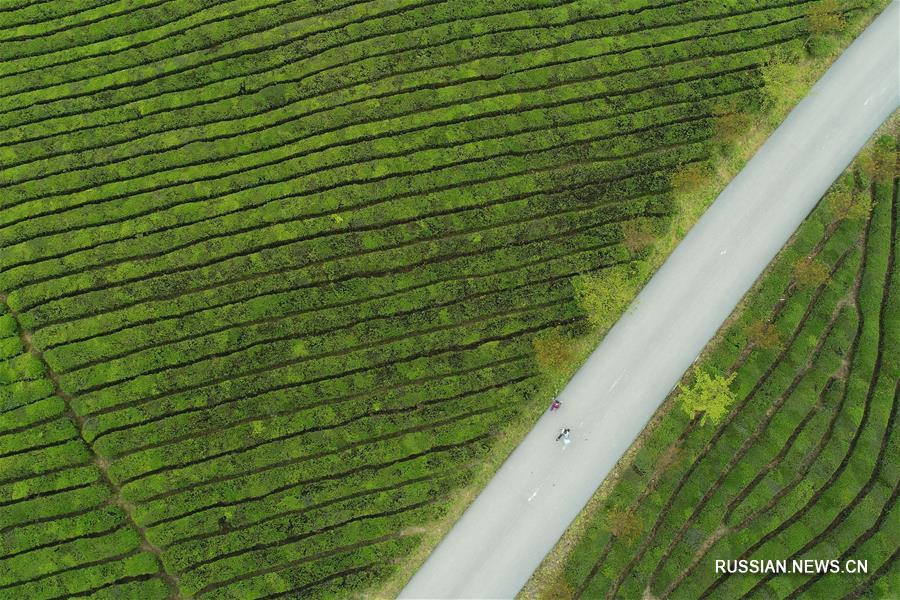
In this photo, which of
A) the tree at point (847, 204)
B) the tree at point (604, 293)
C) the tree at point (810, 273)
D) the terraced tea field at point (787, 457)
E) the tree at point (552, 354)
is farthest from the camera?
the tree at point (847, 204)

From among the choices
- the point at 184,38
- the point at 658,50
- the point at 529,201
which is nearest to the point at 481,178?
the point at 529,201

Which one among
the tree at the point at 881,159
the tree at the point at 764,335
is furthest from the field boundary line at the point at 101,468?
the tree at the point at 881,159

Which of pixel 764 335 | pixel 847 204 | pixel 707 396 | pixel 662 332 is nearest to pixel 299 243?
pixel 662 332

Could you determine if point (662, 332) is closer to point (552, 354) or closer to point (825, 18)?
point (552, 354)

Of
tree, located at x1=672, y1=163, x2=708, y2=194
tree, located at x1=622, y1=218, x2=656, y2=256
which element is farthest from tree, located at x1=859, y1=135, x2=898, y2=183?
tree, located at x1=622, y1=218, x2=656, y2=256

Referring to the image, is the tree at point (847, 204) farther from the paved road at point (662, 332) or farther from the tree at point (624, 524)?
the tree at point (624, 524)

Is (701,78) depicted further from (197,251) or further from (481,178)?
(197,251)
